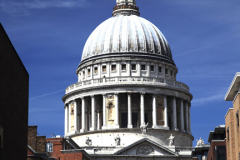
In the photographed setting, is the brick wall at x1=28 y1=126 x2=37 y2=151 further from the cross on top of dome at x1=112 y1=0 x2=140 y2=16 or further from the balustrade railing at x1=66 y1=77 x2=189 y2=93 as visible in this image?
the cross on top of dome at x1=112 y1=0 x2=140 y2=16

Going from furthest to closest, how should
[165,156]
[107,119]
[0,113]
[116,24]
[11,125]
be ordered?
[116,24], [107,119], [165,156], [11,125], [0,113]

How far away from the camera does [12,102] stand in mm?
35656

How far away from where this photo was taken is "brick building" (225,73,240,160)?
47.3m

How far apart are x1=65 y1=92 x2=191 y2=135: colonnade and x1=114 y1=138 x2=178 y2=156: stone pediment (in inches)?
419

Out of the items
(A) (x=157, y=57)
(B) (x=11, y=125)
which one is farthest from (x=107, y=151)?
(B) (x=11, y=125)

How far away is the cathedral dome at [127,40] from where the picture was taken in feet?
452

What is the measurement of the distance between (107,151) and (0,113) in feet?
289

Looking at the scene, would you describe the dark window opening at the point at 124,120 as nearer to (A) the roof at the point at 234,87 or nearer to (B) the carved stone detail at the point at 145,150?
(B) the carved stone detail at the point at 145,150

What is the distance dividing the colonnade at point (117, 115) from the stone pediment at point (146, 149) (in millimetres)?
10653

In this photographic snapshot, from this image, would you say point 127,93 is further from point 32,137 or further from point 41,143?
point 32,137

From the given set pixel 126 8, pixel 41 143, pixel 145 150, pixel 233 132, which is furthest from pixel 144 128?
pixel 233 132

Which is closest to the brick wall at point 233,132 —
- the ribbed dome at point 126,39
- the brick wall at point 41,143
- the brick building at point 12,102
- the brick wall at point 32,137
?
the brick building at point 12,102

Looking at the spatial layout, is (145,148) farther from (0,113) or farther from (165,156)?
(0,113)

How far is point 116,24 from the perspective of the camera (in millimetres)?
141750
